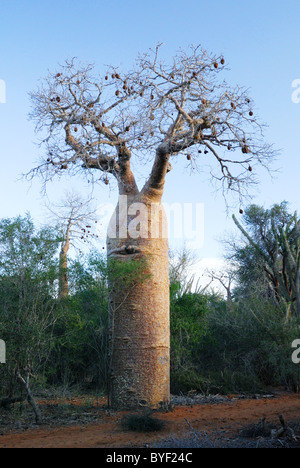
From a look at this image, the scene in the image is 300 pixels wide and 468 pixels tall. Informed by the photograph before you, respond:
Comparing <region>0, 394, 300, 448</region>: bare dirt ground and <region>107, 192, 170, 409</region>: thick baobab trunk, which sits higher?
<region>107, 192, 170, 409</region>: thick baobab trunk

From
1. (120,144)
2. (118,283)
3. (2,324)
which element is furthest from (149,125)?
(2,324)

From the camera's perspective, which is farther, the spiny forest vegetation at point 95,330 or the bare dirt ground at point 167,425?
the spiny forest vegetation at point 95,330

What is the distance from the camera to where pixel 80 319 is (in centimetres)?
661

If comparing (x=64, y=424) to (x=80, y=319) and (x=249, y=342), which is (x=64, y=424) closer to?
(x=80, y=319)

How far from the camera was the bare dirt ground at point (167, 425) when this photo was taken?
4.42 meters

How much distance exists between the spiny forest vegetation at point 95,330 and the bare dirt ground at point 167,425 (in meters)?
0.33

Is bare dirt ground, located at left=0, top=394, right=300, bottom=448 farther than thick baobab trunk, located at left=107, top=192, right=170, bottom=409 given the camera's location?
No

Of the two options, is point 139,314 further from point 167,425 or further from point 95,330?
point 167,425

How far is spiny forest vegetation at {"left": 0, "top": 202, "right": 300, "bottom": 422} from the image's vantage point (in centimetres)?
584

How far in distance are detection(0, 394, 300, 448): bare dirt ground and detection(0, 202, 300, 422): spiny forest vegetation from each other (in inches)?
12.9

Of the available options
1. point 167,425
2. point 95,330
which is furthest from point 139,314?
point 167,425
